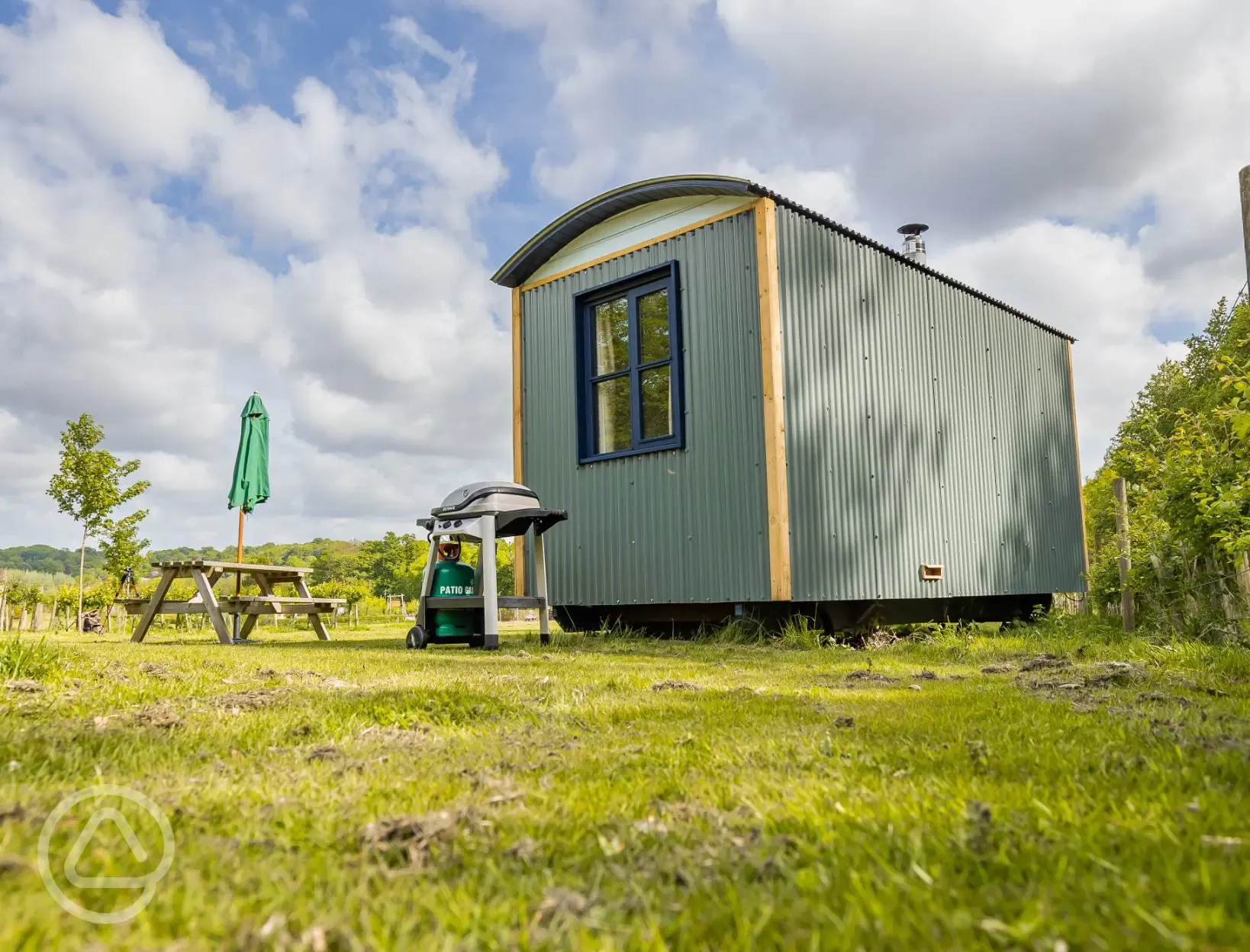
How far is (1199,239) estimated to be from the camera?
30297 mm

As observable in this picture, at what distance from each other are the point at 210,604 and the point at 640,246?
5.52 m

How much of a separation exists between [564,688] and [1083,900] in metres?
2.73

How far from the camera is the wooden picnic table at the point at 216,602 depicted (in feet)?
26.8

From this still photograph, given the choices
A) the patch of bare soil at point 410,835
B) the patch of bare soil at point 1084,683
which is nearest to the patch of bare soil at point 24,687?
the patch of bare soil at point 410,835

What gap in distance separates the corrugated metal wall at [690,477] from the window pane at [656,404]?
26cm

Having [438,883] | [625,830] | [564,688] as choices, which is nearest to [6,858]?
[438,883]

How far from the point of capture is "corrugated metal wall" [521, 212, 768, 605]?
753 centimetres

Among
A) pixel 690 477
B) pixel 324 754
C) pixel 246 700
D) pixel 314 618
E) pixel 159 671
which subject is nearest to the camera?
pixel 324 754

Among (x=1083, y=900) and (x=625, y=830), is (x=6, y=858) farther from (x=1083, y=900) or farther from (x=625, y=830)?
(x=1083, y=900)

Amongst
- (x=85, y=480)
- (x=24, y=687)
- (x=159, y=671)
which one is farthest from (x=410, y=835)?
(x=85, y=480)

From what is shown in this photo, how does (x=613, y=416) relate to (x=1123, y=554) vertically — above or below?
above

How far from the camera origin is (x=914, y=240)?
1078cm

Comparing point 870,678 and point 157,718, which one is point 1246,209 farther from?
point 157,718

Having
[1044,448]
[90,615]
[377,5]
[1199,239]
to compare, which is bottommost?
[90,615]
